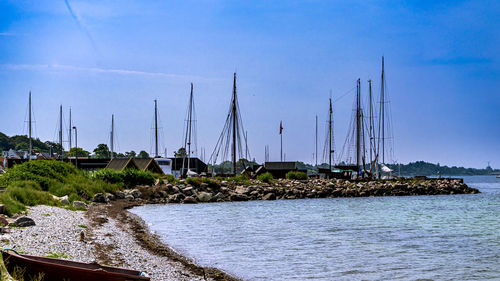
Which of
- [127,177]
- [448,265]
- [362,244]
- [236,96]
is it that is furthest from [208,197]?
[448,265]

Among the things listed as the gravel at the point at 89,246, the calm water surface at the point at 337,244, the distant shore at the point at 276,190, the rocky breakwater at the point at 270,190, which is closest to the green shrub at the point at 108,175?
the rocky breakwater at the point at 270,190

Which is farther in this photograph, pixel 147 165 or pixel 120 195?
pixel 147 165

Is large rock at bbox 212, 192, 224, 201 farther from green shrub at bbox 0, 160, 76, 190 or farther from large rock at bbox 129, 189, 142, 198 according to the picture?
green shrub at bbox 0, 160, 76, 190

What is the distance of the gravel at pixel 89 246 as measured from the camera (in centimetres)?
1316

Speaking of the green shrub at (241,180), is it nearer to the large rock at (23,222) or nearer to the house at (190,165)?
the house at (190,165)

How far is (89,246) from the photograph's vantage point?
51.0 ft

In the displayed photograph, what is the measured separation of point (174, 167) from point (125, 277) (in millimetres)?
85976

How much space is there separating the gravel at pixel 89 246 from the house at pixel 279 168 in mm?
64797

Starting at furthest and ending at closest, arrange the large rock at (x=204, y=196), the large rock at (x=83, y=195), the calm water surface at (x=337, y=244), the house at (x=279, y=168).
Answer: the house at (x=279, y=168) < the large rock at (x=204, y=196) < the large rock at (x=83, y=195) < the calm water surface at (x=337, y=244)

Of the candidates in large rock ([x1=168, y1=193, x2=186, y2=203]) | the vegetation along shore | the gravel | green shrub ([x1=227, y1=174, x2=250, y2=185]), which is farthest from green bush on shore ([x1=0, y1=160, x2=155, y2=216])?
green shrub ([x1=227, y1=174, x2=250, y2=185])

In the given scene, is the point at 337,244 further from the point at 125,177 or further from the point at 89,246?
the point at 125,177

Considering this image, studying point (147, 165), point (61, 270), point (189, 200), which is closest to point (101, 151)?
point (147, 165)

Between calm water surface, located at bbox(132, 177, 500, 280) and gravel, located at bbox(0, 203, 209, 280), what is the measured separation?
208 cm

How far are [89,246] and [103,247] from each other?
0.62 m
